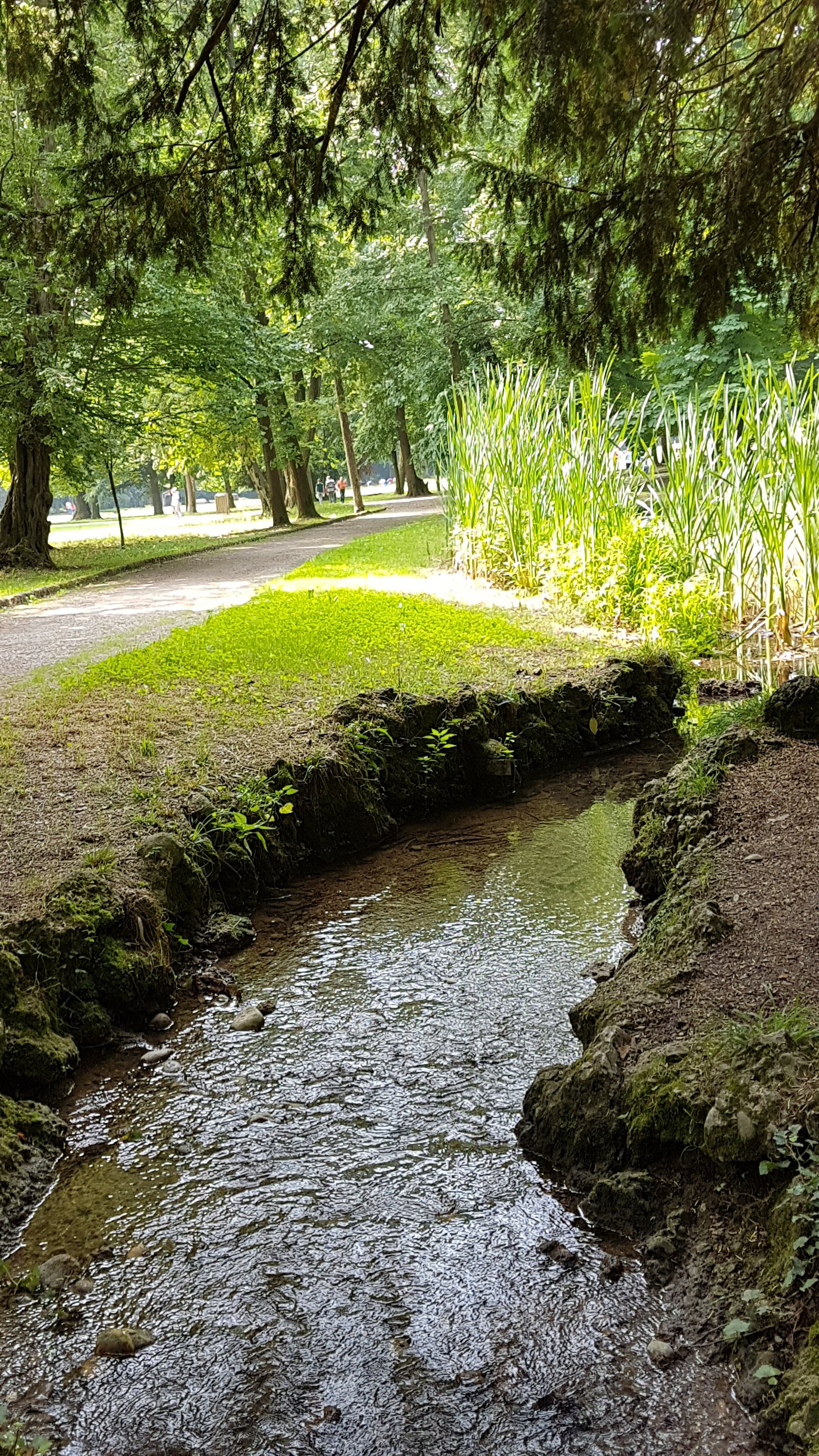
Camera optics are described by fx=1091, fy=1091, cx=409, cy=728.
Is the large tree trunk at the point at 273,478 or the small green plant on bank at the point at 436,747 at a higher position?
the large tree trunk at the point at 273,478

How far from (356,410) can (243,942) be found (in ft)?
124

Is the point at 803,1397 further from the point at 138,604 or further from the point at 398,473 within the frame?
the point at 398,473

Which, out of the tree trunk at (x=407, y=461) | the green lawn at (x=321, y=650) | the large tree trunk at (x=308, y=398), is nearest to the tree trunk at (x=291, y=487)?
the large tree trunk at (x=308, y=398)

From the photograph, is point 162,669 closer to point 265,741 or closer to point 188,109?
point 265,741

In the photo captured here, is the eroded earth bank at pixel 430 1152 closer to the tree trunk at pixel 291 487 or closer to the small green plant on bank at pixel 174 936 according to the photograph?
the small green plant on bank at pixel 174 936

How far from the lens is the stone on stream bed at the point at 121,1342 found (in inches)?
105

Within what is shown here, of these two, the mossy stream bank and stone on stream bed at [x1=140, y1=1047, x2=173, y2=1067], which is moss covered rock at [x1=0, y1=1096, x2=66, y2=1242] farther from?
stone on stream bed at [x1=140, y1=1047, x2=173, y2=1067]

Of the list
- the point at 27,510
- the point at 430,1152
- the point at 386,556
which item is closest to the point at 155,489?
the point at 27,510

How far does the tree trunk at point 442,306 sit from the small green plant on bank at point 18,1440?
688 inches

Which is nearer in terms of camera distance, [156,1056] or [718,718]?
[156,1056]

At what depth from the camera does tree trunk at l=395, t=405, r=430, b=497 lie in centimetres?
3562

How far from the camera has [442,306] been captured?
64.9 ft

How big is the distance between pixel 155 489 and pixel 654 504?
41.9m

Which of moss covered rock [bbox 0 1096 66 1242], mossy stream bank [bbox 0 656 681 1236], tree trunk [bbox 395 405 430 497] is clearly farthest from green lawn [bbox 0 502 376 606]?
moss covered rock [bbox 0 1096 66 1242]
